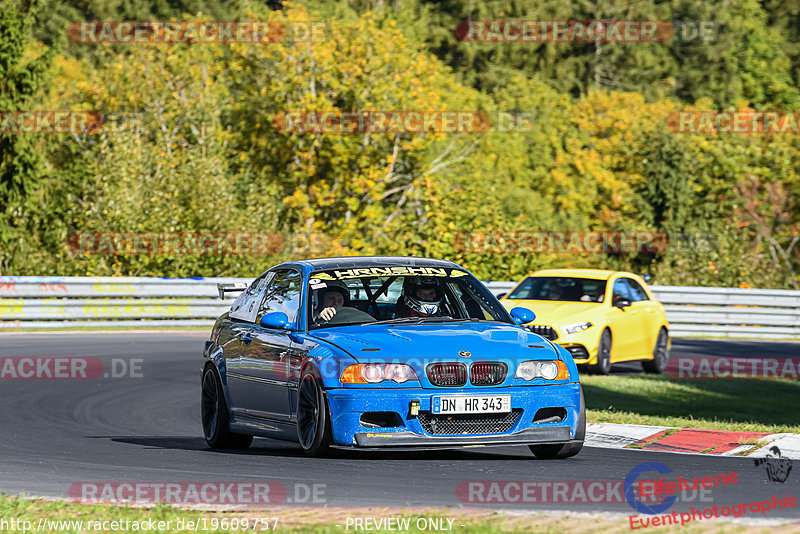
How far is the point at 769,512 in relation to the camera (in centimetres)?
719

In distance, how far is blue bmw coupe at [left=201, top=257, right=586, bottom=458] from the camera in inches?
359

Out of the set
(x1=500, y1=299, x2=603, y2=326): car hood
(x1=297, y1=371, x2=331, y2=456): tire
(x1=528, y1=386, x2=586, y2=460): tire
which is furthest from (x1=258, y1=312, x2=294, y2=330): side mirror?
(x1=500, y1=299, x2=603, y2=326): car hood

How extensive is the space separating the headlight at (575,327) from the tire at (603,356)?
37 centimetres

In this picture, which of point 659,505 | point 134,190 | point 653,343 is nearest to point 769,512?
point 659,505

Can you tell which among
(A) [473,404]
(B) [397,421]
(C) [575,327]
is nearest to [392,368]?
(B) [397,421]

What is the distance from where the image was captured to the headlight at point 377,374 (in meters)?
9.14

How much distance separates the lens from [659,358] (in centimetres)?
2197

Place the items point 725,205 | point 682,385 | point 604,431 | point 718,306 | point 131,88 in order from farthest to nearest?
point 725,205
point 131,88
point 718,306
point 682,385
point 604,431

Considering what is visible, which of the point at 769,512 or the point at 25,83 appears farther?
the point at 25,83

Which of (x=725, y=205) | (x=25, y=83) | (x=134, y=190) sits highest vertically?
(x=25, y=83)

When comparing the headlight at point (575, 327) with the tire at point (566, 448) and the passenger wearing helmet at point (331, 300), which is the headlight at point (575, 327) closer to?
the passenger wearing helmet at point (331, 300)

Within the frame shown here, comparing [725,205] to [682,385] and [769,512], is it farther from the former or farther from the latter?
[769,512]

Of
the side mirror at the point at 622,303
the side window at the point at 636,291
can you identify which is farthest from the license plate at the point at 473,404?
the side window at the point at 636,291

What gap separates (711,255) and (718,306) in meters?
4.49
